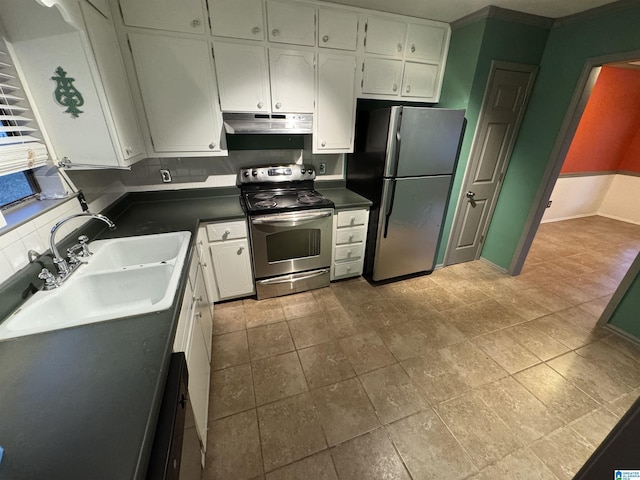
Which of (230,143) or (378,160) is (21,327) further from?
(378,160)

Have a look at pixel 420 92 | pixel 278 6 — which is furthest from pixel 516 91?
pixel 278 6

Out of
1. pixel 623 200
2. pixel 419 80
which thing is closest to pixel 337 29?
pixel 419 80

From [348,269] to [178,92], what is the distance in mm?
2076

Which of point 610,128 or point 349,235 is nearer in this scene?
point 349,235

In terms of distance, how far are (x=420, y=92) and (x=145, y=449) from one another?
301cm

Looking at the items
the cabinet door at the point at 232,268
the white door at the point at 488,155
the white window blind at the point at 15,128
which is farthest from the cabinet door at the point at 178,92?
the white door at the point at 488,155

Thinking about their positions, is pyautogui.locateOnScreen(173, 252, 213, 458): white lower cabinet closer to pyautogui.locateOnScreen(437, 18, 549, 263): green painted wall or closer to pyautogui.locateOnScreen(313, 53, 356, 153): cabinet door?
pyautogui.locateOnScreen(313, 53, 356, 153): cabinet door

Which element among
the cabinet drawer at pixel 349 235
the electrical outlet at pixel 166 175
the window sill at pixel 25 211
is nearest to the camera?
the window sill at pixel 25 211

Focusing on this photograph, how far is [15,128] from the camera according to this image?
1.19m

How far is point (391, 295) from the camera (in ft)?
8.45

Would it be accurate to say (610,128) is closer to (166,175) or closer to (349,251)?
(349,251)

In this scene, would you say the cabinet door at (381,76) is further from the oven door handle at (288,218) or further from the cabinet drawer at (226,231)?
the cabinet drawer at (226,231)

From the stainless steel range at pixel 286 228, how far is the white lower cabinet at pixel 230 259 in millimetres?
81

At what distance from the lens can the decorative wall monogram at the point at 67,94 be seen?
1271mm
